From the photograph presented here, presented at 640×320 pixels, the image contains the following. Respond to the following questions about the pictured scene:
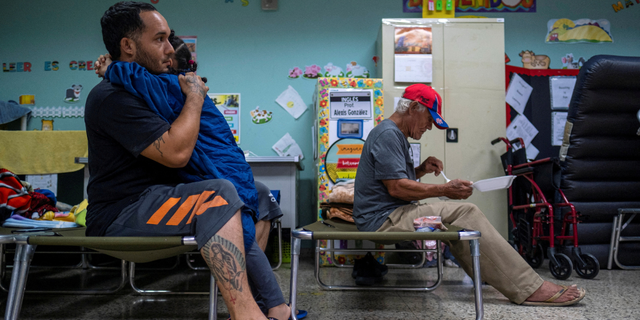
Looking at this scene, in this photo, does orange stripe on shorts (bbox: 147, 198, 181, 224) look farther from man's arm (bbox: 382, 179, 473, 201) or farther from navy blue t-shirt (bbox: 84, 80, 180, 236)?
man's arm (bbox: 382, 179, 473, 201)

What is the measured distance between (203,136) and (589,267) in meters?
2.41

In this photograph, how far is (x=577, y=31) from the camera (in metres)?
3.76

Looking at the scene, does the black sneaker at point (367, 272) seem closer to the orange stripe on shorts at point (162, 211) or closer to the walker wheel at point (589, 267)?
the walker wheel at point (589, 267)

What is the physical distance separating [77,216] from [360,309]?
61.3 inches

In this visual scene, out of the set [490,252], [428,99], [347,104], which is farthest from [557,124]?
[490,252]

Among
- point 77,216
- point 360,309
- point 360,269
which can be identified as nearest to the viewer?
point 360,309

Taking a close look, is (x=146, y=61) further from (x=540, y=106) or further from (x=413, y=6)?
(x=540, y=106)

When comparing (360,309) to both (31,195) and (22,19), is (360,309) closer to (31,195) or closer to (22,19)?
(31,195)

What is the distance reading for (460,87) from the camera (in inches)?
127

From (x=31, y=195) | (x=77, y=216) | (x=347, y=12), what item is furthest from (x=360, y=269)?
(x=347, y=12)

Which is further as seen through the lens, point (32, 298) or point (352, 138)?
point (352, 138)

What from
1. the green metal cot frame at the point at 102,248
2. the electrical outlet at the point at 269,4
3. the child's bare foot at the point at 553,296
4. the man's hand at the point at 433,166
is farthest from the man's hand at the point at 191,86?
the electrical outlet at the point at 269,4

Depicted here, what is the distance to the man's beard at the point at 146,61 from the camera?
1321 millimetres

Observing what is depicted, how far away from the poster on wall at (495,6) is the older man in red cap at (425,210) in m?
2.28
